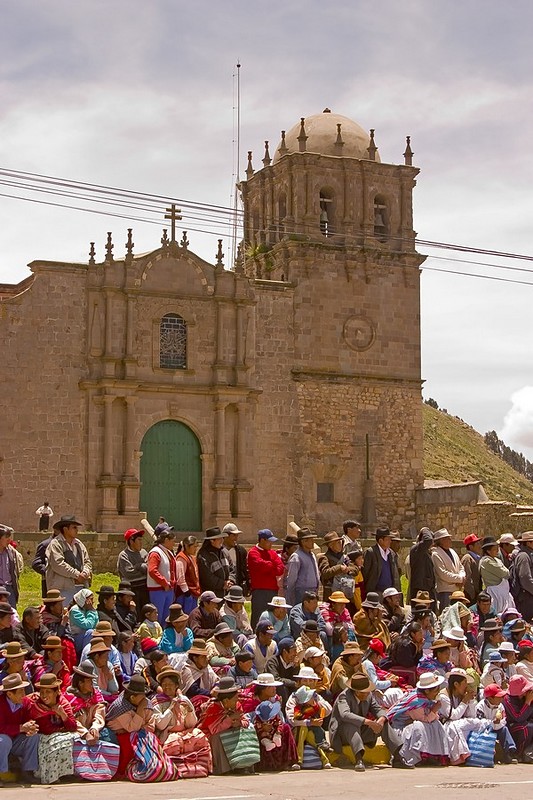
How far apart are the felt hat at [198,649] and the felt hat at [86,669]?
1.11 m

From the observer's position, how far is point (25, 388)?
1320 inches

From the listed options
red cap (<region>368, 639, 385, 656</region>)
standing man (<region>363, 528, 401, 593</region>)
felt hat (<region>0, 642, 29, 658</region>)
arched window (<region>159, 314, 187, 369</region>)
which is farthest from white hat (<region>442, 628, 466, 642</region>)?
arched window (<region>159, 314, 187, 369</region>)

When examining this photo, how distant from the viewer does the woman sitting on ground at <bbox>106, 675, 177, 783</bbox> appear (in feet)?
42.3

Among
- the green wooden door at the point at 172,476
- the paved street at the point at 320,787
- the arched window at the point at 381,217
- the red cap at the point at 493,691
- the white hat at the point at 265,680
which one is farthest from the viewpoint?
the arched window at the point at 381,217

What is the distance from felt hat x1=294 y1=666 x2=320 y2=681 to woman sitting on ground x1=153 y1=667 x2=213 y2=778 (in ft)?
4.33

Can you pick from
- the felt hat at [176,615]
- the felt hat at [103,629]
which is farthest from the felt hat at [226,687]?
the felt hat at [176,615]

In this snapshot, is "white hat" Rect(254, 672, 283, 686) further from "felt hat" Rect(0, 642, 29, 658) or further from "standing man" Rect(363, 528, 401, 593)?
"standing man" Rect(363, 528, 401, 593)

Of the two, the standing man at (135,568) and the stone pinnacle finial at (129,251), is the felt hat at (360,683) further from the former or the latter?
the stone pinnacle finial at (129,251)

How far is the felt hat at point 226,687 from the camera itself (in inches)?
536

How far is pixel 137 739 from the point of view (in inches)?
512

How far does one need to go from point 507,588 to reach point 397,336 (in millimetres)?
18902

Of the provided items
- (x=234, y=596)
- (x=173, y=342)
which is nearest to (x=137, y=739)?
(x=234, y=596)

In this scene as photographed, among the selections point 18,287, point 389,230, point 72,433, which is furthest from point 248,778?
point 389,230

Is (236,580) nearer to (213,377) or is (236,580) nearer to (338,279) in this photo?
(213,377)
